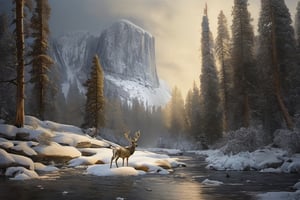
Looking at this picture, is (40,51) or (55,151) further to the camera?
(40,51)

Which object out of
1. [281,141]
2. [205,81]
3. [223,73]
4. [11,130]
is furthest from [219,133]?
[11,130]

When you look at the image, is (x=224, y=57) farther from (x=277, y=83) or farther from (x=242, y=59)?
(x=277, y=83)

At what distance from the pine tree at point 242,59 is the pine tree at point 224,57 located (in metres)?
6.41

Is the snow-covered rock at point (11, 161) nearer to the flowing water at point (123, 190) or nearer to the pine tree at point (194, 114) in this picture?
the flowing water at point (123, 190)

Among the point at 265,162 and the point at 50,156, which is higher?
the point at 50,156

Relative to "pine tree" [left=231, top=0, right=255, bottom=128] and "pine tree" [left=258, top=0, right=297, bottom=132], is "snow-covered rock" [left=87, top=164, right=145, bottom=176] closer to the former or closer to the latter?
"pine tree" [left=258, top=0, right=297, bottom=132]

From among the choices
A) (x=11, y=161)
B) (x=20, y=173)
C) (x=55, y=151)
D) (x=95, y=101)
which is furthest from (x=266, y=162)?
(x=95, y=101)

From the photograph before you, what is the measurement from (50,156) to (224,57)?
30265mm

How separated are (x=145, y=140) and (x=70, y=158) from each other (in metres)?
102

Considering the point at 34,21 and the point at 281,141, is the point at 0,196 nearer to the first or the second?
the point at 281,141

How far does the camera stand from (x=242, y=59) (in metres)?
37.3

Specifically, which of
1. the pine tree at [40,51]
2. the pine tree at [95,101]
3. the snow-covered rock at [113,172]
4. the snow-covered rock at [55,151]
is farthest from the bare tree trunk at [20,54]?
the pine tree at [95,101]

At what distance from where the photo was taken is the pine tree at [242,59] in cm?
3666

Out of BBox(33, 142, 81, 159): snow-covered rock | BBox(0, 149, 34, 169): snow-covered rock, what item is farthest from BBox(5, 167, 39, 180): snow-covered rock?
BBox(33, 142, 81, 159): snow-covered rock
